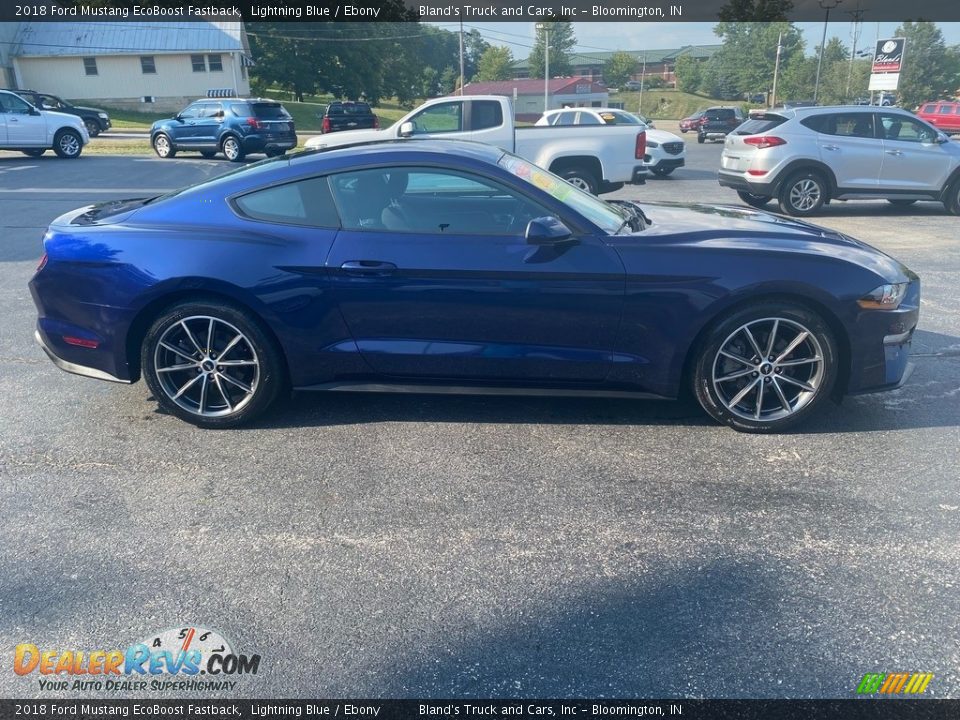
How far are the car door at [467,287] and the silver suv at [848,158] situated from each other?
8818mm

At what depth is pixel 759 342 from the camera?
402cm

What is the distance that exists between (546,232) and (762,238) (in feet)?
4.00

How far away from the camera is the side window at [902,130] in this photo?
11.6 meters

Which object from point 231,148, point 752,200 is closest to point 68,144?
point 231,148

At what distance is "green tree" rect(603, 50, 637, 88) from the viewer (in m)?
A: 102

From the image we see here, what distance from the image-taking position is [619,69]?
102438mm

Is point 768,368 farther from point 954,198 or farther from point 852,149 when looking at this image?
point 954,198

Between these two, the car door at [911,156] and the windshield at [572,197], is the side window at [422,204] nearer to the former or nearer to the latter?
the windshield at [572,197]

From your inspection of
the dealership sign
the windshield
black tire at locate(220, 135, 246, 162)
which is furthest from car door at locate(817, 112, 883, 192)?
the dealership sign

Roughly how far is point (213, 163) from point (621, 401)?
18.5 metres

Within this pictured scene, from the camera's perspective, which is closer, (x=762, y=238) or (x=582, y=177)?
(x=762, y=238)

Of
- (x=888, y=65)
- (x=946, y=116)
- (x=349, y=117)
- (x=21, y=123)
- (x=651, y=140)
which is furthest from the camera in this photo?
(x=946, y=116)

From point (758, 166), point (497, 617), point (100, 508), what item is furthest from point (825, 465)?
point (758, 166)

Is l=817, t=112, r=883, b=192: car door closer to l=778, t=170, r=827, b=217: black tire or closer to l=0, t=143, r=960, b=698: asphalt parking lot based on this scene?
l=778, t=170, r=827, b=217: black tire
